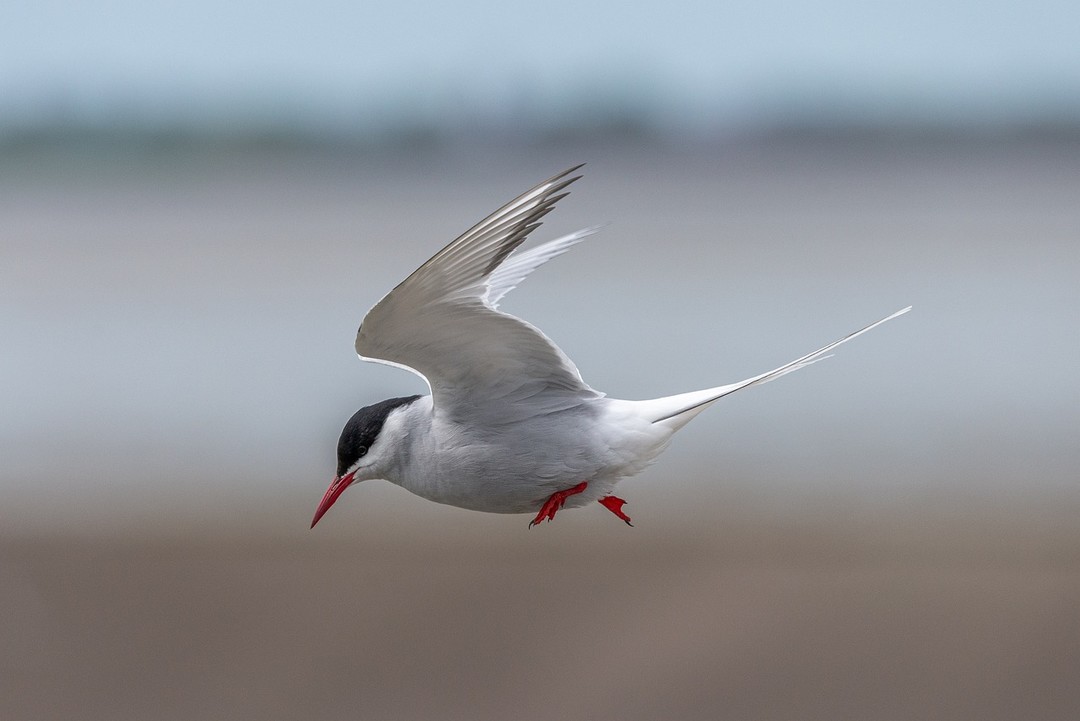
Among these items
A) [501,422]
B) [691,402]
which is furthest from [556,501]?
[691,402]

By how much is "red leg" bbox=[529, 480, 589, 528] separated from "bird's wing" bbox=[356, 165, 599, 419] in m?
0.24

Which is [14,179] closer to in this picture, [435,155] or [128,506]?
[435,155]

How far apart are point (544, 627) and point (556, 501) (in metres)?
7.05

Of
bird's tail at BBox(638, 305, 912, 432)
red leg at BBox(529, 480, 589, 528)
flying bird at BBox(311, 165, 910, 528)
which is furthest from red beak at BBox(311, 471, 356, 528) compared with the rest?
bird's tail at BBox(638, 305, 912, 432)

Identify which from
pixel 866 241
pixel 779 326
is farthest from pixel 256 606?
pixel 866 241

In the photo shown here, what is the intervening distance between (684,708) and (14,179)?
21.7 m

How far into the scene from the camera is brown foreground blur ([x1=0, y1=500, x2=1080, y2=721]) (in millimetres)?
10570

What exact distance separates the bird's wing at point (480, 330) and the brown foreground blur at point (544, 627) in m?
6.87

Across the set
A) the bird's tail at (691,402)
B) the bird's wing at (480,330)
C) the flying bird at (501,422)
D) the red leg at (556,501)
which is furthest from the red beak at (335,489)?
the bird's tail at (691,402)

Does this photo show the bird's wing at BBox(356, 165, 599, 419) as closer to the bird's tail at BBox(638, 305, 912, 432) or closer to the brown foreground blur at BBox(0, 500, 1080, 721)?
the bird's tail at BBox(638, 305, 912, 432)

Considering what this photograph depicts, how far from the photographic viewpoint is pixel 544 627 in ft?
35.7

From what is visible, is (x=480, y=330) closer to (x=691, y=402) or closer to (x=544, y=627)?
(x=691, y=402)

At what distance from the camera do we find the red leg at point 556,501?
3.95 metres

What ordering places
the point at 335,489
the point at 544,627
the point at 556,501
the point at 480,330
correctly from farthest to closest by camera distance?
the point at 544,627, the point at 335,489, the point at 556,501, the point at 480,330
